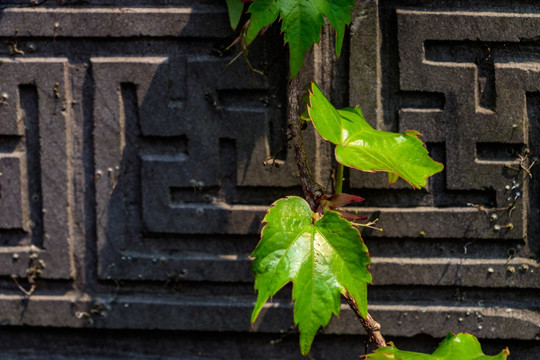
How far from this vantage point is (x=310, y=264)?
716 millimetres

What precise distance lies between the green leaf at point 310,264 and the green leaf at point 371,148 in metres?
0.10

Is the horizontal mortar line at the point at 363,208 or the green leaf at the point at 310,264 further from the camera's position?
the horizontal mortar line at the point at 363,208

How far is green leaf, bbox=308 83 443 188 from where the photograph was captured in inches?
28.6

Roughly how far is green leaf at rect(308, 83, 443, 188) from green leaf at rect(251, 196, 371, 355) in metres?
0.10

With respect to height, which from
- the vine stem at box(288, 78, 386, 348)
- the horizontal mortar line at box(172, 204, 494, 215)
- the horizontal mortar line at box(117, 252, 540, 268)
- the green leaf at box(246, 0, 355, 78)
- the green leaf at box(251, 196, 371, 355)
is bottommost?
the horizontal mortar line at box(117, 252, 540, 268)

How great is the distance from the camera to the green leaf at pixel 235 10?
2.99 ft

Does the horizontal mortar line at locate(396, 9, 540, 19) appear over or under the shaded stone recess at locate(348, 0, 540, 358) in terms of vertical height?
over

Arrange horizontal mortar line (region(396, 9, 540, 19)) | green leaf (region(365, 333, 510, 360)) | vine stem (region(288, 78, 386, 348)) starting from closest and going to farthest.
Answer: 1. green leaf (region(365, 333, 510, 360))
2. vine stem (region(288, 78, 386, 348))
3. horizontal mortar line (region(396, 9, 540, 19))

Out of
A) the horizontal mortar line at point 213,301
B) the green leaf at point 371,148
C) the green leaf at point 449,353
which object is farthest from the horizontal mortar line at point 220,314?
the green leaf at point 371,148

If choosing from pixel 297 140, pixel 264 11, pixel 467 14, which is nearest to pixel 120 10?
pixel 264 11

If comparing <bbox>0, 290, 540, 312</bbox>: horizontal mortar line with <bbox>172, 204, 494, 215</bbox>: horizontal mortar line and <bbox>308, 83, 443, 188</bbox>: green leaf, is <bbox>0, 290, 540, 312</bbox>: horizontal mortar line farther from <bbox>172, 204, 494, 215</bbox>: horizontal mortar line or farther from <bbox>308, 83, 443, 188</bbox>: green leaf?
<bbox>308, 83, 443, 188</bbox>: green leaf

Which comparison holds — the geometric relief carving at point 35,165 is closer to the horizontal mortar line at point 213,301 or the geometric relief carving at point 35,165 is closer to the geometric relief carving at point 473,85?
the horizontal mortar line at point 213,301

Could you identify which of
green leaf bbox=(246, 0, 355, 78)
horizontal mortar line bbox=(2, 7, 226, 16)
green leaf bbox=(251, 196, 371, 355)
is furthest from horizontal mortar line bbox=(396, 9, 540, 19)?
green leaf bbox=(251, 196, 371, 355)

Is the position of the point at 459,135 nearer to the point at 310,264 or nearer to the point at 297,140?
the point at 297,140
